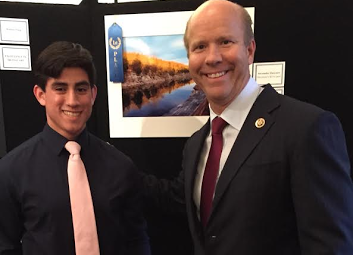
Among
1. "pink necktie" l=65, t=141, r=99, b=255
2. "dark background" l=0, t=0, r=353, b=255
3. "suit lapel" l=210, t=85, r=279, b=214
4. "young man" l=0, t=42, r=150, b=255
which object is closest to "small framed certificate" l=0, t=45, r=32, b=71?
"dark background" l=0, t=0, r=353, b=255

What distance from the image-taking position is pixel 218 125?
3.74 ft

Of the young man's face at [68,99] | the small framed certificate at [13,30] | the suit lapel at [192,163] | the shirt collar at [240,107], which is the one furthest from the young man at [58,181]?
the shirt collar at [240,107]

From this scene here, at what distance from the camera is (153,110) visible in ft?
5.22

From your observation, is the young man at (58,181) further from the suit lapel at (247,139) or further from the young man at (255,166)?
the suit lapel at (247,139)

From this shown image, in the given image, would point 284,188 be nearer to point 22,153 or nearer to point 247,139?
point 247,139

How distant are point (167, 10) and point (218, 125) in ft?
2.31

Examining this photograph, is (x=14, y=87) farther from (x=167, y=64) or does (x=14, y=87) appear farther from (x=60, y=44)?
(x=167, y=64)

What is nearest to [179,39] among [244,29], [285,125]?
[244,29]

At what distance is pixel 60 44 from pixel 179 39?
58cm

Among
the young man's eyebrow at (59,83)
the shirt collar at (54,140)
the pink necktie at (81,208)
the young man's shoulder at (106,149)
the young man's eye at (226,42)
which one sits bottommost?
the pink necktie at (81,208)

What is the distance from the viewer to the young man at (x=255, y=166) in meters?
0.89

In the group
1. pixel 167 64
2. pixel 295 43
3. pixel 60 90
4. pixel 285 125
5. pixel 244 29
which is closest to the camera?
pixel 285 125

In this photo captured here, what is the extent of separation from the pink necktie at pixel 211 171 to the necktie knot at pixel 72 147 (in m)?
0.51

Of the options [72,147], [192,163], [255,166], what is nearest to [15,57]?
[72,147]
